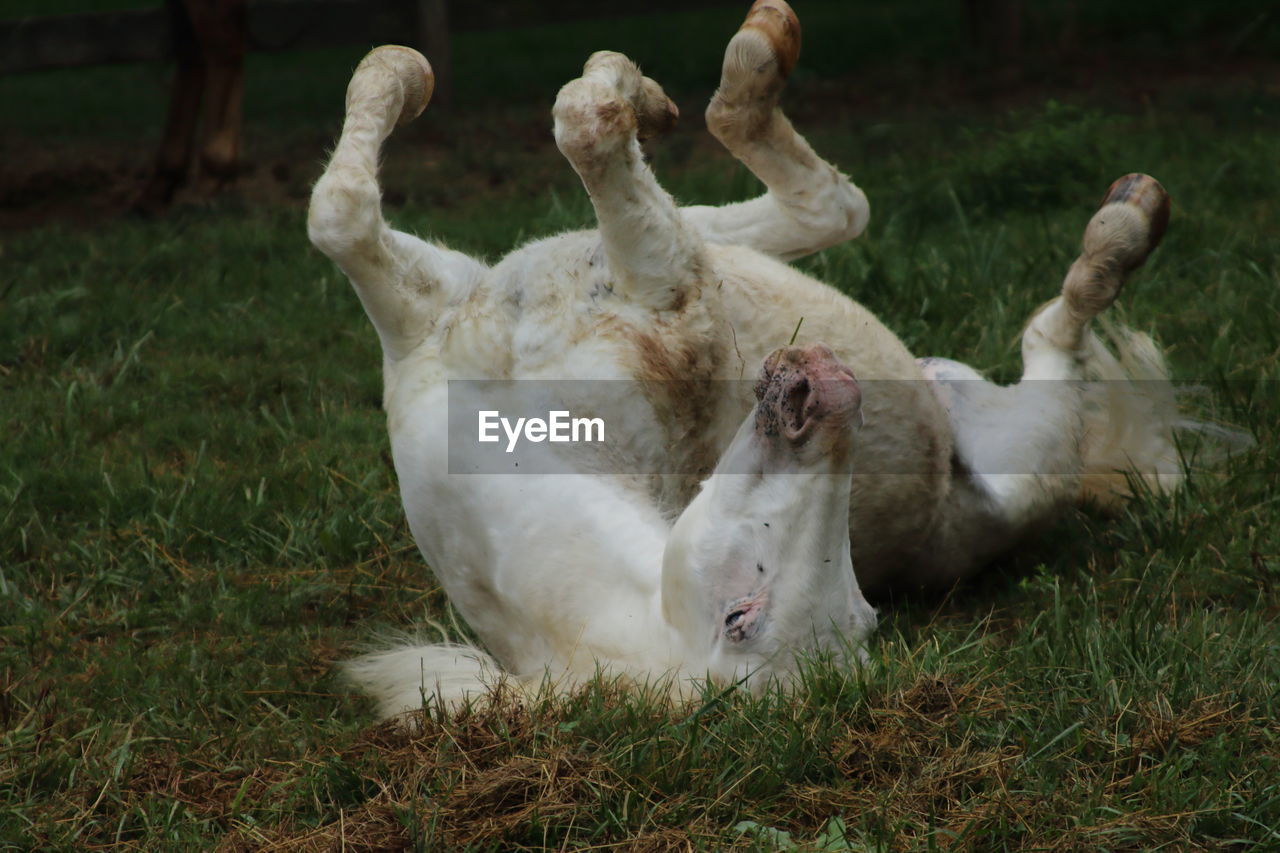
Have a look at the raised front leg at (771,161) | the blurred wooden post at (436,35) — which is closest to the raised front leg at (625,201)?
the raised front leg at (771,161)

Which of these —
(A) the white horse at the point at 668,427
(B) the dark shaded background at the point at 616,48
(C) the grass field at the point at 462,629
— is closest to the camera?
(C) the grass field at the point at 462,629

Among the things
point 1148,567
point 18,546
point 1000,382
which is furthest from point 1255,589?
point 18,546

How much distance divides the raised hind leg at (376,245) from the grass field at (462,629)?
2.43 ft

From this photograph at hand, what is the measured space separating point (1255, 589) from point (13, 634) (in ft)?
8.87

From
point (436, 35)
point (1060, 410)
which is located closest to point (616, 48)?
point (436, 35)

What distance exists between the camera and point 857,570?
2.99 meters

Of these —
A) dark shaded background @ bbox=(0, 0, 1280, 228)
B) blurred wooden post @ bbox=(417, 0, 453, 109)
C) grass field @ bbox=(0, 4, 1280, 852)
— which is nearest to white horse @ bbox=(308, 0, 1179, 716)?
grass field @ bbox=(0, 4, 1280, 852)

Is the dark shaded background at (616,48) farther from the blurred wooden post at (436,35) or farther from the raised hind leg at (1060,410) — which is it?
the raised hind leg at (1060,410)

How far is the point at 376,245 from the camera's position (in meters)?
2.73

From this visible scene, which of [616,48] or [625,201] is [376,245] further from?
[616,48]

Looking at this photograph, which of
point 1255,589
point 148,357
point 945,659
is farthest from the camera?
point 148,357

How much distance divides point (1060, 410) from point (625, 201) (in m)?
1.34

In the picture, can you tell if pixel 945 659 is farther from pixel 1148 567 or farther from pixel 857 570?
pixel 1148 567

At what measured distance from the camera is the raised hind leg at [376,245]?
269 centimetres
